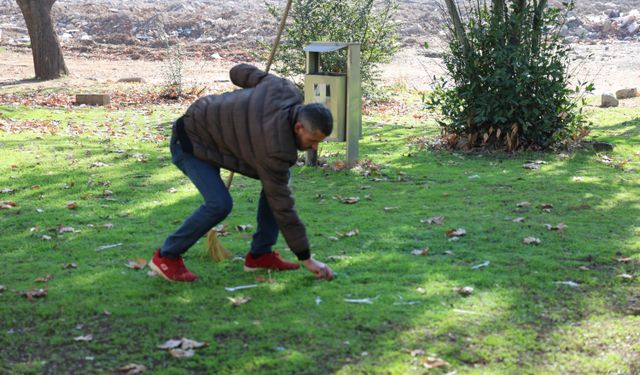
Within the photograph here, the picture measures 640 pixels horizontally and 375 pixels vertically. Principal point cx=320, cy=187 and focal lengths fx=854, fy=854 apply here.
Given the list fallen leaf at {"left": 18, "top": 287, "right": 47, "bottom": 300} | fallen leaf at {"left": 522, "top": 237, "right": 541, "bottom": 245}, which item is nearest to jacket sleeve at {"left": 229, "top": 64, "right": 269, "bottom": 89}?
fallen leaf at {"left": 18, "top": 287, "right": 47, "bottom": 300}

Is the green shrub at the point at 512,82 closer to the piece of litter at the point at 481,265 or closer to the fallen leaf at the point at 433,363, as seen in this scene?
the piece of litter at the point at 481,265

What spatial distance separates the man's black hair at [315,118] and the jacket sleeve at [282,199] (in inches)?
12.7

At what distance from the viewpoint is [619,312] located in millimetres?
5738

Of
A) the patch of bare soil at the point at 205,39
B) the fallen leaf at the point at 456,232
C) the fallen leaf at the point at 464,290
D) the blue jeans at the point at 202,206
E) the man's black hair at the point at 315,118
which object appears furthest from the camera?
the patch of bare soil at the point at 205,39

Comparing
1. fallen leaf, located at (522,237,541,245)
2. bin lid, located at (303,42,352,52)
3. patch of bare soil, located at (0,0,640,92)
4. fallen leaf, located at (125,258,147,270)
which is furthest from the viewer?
patch of bare soil, located at (0,0,640,92)

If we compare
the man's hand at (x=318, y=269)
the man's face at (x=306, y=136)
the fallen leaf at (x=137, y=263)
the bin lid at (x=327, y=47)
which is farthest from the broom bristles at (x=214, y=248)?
the bin lid at (x=327, y=47)

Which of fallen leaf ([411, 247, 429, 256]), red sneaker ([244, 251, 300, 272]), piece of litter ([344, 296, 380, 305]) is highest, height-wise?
red sneaker ([244, 251, 300, 272])

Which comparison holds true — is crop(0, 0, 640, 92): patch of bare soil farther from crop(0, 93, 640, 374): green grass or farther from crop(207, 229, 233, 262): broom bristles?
crop(207, 229, 233, 262): broom bristles

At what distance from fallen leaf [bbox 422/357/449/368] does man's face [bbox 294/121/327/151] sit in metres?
1.55

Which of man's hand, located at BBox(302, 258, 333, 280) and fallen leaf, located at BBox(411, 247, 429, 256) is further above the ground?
man's hand, located at BBox(302, 258, 333, 280)

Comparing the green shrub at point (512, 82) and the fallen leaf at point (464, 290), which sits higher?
the green shrub at point (512, 82)

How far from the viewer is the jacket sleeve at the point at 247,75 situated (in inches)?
238

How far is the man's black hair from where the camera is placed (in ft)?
17.5

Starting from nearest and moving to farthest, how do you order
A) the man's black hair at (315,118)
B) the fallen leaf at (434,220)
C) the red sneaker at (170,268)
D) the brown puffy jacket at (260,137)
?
the man's black hair at (315,118) < the brown puffy jacket at (260,137) < the red sneaker at (170,268) < the fallen leaf at (434,220)
